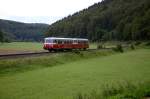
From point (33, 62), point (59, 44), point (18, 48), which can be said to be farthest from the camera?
point (18, 48)

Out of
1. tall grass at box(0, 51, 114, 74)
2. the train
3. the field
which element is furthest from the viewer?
the field

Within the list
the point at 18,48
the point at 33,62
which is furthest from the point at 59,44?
the point at 18,48

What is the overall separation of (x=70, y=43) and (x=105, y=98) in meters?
44.0

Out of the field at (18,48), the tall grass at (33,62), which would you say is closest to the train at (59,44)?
the tall grass at (33,62)

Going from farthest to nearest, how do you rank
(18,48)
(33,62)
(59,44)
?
(18,48)
(59,44)
(33,62)

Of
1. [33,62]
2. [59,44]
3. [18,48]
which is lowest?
[18,48]

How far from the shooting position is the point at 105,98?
56.2 feet

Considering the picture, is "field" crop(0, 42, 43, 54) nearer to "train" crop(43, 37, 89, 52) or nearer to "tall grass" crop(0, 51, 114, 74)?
"train" crop(43, 37, 89, 52)

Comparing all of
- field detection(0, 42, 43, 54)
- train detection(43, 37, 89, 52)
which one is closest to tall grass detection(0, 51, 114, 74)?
train detection(43, 37, 89, 52)

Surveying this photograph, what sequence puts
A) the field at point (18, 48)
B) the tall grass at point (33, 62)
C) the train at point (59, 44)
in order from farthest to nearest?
1. the field at point (18, 48)
2. the train at point (59, 44)
3. the tall grass at point (33, 62)

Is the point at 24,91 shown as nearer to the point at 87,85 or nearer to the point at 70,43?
the point at 87,85

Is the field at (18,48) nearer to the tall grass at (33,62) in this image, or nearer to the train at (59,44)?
the train at (59,44)

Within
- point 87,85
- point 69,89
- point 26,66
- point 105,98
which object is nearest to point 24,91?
point 69,89

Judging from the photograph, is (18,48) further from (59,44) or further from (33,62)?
(33,62)
